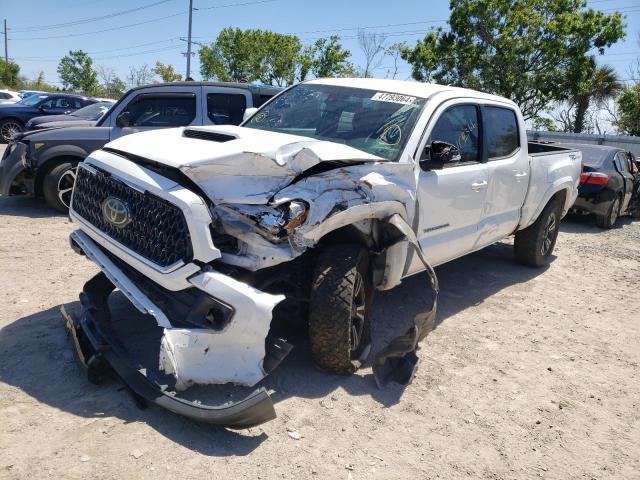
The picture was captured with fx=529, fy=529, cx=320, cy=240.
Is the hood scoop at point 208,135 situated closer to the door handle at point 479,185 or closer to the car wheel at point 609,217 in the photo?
the door handle at point 479,185

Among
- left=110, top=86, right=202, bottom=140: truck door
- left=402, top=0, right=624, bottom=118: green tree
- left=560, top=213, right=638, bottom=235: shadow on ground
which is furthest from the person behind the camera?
left=402, top=0, right=624, bottom=118: green tree

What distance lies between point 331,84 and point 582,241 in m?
6.18

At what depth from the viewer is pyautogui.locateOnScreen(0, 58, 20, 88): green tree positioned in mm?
59412

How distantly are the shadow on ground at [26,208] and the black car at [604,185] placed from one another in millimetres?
9092

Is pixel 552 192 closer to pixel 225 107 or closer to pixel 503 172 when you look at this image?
pixel 503 172

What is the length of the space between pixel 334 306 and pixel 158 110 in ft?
18.5

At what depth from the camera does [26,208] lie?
794cm

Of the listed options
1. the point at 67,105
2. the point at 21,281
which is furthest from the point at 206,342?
the point at 67,105

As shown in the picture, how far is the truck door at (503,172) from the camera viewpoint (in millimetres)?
5086

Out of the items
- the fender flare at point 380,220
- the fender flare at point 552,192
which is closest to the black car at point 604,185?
the fender flare at point 552,192

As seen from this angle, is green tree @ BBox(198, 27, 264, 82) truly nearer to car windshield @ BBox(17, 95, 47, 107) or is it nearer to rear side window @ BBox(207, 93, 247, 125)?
car windshield @ BBox(17, 95, 47, 107)

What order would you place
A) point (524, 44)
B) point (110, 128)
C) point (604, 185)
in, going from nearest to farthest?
point (110, 128), point (604, 185), point (524, 44)

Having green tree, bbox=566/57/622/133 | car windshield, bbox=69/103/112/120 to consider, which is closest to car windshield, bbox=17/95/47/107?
car windshield, bbox=69/103/112/120

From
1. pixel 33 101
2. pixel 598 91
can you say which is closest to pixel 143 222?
pixel 33 101
